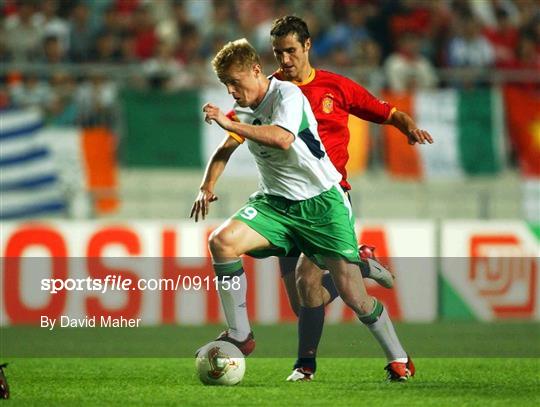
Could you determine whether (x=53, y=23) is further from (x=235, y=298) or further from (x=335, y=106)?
(x=235, y=298)

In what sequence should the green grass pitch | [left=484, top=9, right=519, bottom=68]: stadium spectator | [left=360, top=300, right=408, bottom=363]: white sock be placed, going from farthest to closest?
[left=484, top=9, right=519, bottom=68]: stadium spectator, [left=360, top=300, right=408, bottom=363]: white sock, the green grass pitch

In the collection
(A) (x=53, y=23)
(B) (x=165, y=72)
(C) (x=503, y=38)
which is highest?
(A) (x=53, y=23)

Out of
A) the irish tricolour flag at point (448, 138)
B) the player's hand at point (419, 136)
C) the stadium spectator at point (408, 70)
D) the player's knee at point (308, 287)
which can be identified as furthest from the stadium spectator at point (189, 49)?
the player's knee at point (308, 287)

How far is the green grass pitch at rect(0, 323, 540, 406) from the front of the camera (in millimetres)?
7980

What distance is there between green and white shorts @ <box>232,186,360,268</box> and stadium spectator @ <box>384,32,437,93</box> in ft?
26.6

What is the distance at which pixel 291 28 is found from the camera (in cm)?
881

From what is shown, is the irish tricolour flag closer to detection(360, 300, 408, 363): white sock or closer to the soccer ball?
detection(360, 300, 408, 363): white sock

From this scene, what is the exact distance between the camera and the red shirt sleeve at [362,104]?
9.12 meters

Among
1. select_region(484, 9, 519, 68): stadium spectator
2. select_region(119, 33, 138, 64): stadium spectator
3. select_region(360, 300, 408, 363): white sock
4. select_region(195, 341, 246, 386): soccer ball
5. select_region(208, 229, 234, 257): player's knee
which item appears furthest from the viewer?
select_region(484, 9, 519, 68): stadium spectator

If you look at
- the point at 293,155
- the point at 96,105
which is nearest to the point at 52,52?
the point at 96,105

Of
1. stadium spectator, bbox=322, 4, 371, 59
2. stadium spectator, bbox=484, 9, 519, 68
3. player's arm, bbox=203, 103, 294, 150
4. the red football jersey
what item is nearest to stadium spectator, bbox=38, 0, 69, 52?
stadium spectator, bbox=322, 4, 371, 59

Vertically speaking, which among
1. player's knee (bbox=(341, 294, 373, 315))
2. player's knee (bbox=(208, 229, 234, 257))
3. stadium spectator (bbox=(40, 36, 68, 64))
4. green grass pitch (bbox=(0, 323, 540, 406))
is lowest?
green grass pitch (bbox=(0, 323, 540, 406))

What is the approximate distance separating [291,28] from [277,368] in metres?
2.58

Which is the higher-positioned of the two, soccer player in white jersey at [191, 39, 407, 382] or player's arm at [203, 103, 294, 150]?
player's arm at [203, 103, 294, 150]
